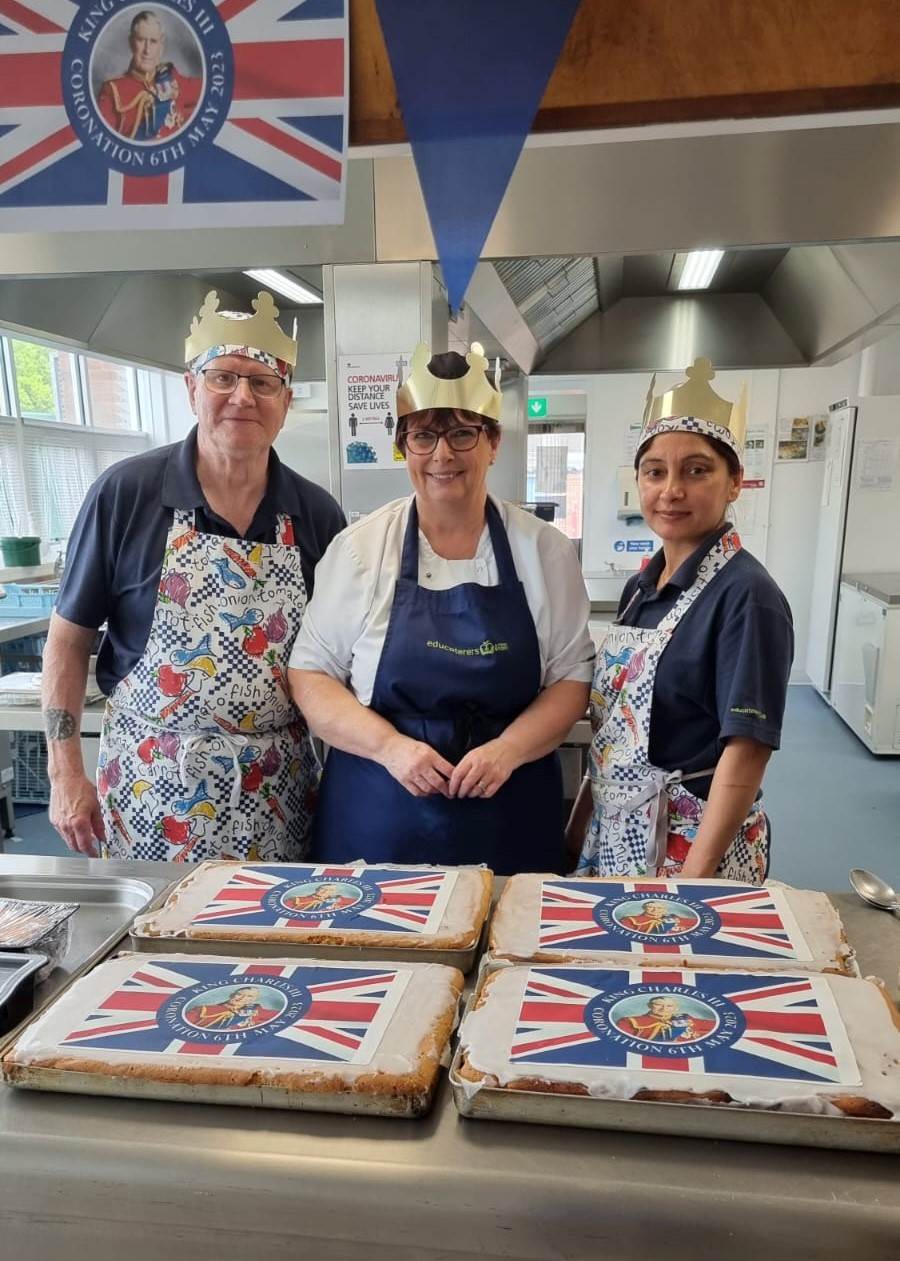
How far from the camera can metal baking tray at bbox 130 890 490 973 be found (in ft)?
2.36

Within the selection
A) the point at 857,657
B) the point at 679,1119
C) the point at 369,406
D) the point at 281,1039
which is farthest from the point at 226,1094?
the point at 857,657

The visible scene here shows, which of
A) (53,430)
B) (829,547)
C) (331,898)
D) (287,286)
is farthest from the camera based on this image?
(53,430)

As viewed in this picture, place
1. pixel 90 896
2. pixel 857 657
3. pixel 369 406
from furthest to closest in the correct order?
pixel 857 657, pixel 369 406, pixel 90 896

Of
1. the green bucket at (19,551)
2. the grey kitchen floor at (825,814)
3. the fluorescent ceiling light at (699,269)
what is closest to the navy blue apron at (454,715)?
the grey kitchen floor at (825,814)

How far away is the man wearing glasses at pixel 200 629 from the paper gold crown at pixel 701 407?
646mm

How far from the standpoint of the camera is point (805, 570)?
5.40m

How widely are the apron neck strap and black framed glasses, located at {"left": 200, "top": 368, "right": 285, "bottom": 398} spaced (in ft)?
1.09

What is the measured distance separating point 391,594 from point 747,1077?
2.91ft

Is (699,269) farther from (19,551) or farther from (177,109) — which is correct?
(19,551)

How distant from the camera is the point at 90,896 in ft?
3.14

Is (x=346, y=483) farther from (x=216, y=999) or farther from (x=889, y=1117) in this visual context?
(x=889, y=1117)

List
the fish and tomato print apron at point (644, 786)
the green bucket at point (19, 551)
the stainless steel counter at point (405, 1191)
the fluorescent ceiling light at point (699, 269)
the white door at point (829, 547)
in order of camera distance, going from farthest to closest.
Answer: the white door at point (829, 547) → the green bucket at point (19, 551) → the fluorescent ceiling light at point (699, 269) → the fish and tomato print apron at point (644, 786) → the stainless steel counter at point (405, 1191)

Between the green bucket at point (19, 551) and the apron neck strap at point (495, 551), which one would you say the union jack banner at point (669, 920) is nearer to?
the apron neck strap at point (495, 551)

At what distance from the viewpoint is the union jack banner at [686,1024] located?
1.80ft
